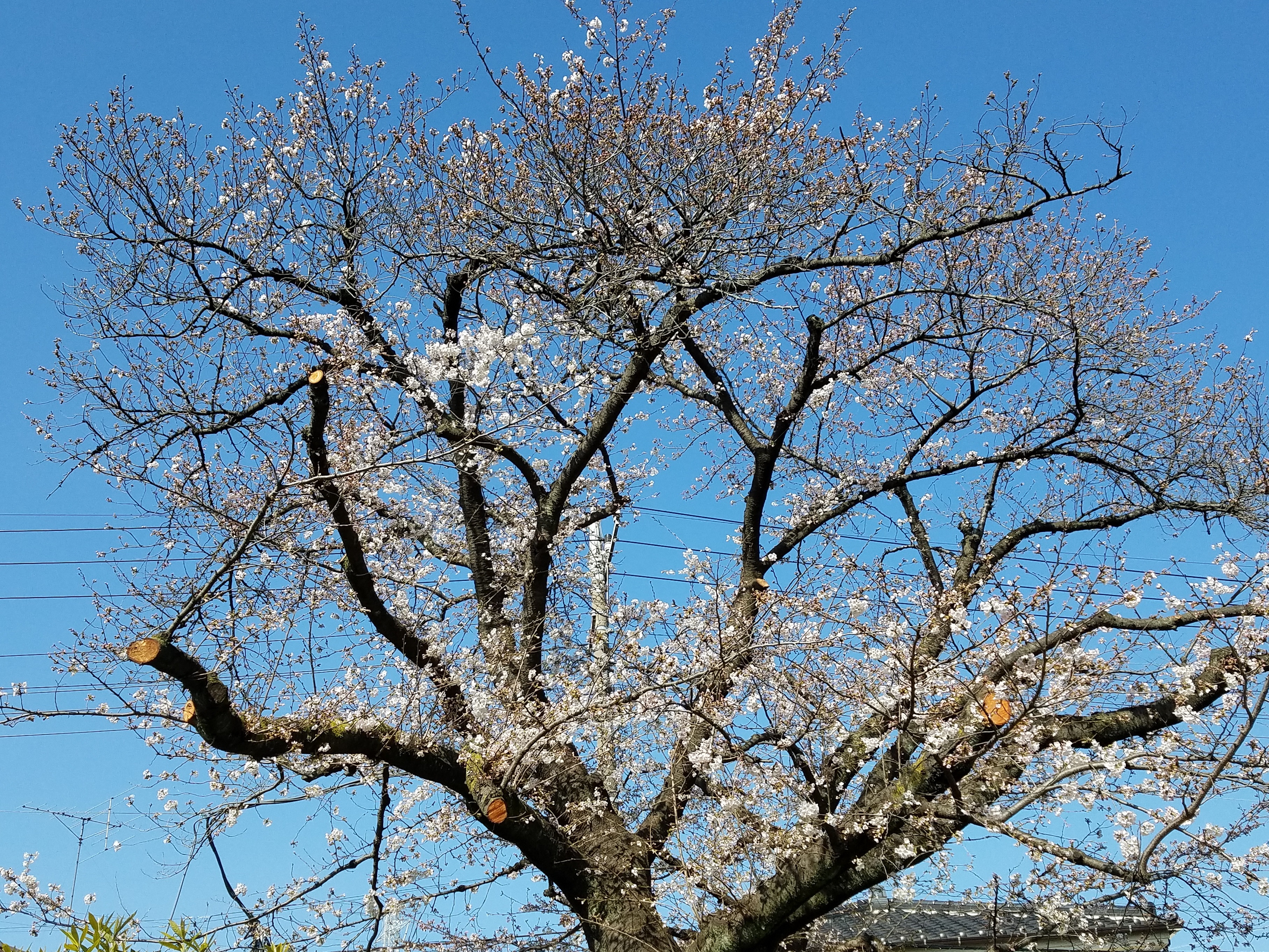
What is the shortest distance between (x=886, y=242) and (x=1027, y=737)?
3.63 m

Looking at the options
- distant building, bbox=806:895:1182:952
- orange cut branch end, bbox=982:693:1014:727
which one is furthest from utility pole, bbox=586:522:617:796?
orange cut branch end, bbox=982:693:1014:727

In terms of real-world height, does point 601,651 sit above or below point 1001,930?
above

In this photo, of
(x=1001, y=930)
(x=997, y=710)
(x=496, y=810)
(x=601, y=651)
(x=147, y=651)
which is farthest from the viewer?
(x=1001, y=930)

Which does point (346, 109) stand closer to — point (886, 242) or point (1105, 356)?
point (886, 242)

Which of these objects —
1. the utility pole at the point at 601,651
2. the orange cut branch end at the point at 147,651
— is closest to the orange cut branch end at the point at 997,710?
the utility pole at the point at 601,651

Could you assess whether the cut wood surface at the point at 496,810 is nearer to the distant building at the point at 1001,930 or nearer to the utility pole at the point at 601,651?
the utility pole at the point at 601,651

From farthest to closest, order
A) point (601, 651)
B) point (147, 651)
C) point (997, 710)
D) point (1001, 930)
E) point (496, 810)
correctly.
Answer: point (1001, 930)
point (601, 651)
point (496, 810)
point (997, 710)
point (147, 651)

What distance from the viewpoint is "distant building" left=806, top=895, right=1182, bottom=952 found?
18.8 feet

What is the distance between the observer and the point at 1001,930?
751 centimetres

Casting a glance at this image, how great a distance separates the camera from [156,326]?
6.74 metres

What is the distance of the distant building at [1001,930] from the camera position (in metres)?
5.74

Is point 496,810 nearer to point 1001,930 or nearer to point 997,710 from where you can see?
point 997,710

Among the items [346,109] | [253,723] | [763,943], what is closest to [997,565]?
[763,943]

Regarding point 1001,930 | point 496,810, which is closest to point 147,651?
point 496,810
